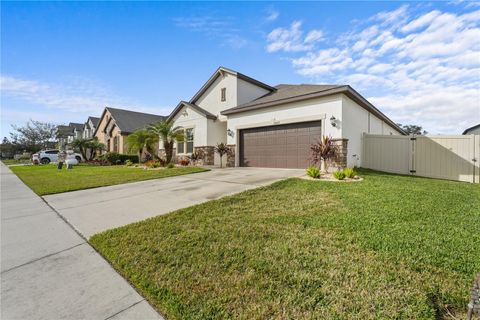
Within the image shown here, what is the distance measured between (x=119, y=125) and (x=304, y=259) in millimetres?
26771

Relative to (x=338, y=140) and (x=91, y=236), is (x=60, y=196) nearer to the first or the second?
(x=91, y=236)

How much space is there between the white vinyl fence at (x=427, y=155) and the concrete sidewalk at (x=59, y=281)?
12409mm

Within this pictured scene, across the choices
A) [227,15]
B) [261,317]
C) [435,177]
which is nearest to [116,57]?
[227,15]

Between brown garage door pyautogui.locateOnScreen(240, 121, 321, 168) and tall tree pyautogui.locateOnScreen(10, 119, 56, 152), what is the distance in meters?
52.9

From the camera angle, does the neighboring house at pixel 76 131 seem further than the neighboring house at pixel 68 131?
No

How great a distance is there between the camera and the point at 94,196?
6828 mm

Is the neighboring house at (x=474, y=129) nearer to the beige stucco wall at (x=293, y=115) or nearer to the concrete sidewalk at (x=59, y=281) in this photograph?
the beige stucco wall at (x=293, y=115)

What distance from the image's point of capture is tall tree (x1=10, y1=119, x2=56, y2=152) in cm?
4544

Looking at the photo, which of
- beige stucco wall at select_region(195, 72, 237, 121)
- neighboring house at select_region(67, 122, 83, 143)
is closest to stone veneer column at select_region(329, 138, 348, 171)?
beige stucco wall at select_region(195, 72, 237, 121)

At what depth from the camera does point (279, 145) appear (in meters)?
12.0

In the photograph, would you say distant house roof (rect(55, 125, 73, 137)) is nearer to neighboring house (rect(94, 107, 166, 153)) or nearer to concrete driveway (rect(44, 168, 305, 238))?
neighboring house (rect(94, 107, 166, 153))

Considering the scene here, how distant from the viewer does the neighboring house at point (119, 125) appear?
80.6 feet

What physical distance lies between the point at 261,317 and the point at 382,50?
1112 cm

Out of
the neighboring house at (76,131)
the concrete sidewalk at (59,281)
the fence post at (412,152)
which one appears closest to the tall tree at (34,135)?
the neighboring house at (76,131)
